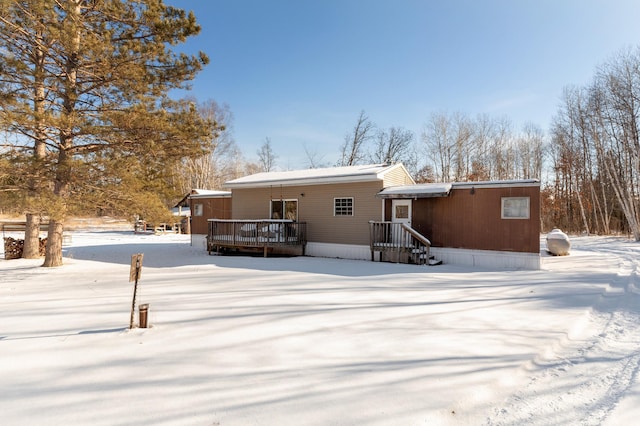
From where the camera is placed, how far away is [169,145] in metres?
9.16

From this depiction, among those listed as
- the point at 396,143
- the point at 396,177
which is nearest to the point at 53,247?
the point at 396,177

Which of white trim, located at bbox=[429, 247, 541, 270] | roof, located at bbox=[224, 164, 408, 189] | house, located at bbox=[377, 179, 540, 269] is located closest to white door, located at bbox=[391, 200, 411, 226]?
house, located at bbox=[377, 179, 540, 269]

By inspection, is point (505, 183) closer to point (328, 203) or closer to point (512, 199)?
point (512, 199)

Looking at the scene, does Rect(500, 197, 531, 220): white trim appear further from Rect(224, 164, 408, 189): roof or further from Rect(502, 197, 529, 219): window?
Rect(224, 164, 408, 189): roof

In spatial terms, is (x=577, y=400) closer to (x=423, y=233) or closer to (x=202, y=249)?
(x=423, y=233)

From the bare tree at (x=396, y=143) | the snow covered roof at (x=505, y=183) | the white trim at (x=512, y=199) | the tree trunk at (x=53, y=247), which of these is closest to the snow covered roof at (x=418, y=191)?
the snow covered roof at (x=505, y=183)

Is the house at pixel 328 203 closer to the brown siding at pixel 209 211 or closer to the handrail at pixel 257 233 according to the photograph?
the handrail at pixel 257 233

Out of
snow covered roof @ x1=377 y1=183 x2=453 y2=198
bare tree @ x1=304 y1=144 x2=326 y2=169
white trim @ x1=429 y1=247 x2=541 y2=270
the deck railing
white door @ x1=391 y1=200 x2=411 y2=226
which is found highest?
bare tree @ x1=304 y1=144 x2=326 y2=169

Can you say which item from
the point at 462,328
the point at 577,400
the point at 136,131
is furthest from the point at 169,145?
the point at 577,400

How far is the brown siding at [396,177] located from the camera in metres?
11.9

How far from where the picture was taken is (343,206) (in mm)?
12250

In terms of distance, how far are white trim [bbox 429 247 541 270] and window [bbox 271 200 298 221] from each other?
550 centimetres

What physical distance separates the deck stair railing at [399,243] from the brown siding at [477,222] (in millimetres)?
638

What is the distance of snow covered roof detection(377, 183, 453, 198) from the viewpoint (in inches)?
402
